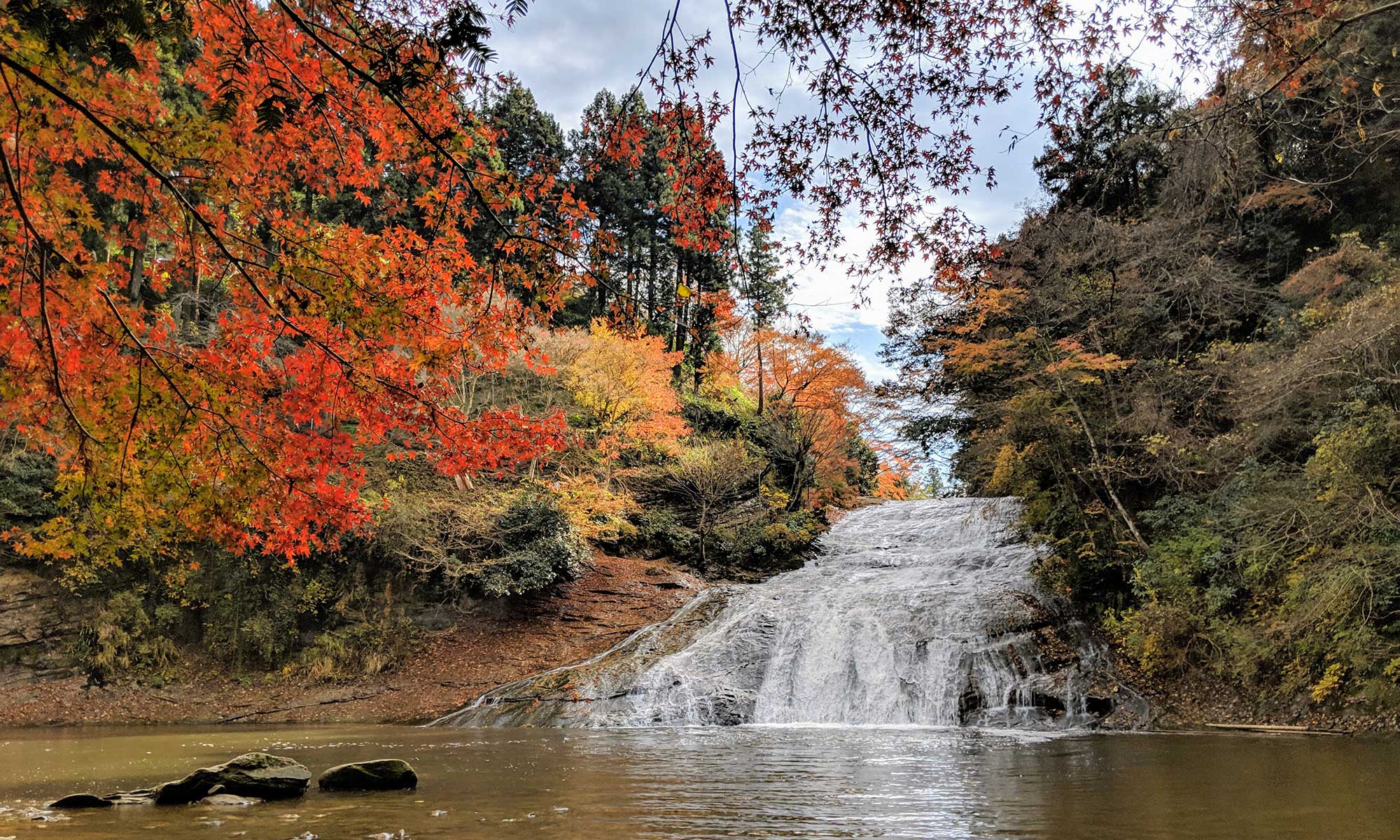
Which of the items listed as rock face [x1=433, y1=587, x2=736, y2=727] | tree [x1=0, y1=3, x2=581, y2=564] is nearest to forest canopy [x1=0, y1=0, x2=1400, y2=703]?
tree [x1=0, y1=3, x2=581, y2=564]

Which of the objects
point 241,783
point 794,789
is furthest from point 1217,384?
point 241,783

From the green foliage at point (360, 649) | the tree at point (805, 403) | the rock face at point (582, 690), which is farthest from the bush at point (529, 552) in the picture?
the tree at point (805, 403)

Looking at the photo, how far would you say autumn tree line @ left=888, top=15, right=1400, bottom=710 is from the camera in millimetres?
9078

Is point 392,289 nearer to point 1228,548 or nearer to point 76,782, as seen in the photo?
point 76,782

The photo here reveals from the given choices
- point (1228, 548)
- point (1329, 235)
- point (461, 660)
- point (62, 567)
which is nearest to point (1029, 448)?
point (1228, 548)

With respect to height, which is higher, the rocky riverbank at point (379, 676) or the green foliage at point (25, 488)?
the green foliage at point (25, 488)

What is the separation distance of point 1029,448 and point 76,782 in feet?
44.9

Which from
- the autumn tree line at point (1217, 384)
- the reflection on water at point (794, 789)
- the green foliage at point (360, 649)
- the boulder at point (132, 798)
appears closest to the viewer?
the reflection on water at point (794, 789)

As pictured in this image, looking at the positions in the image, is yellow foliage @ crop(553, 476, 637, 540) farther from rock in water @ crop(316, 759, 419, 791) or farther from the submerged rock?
the submerged rock

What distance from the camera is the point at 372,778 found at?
616cm

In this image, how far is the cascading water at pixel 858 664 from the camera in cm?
1126

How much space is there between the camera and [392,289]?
636cm

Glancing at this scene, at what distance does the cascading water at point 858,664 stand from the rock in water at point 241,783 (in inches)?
244

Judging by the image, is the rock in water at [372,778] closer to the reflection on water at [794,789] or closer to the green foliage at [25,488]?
the reflection on water at [794,789]
